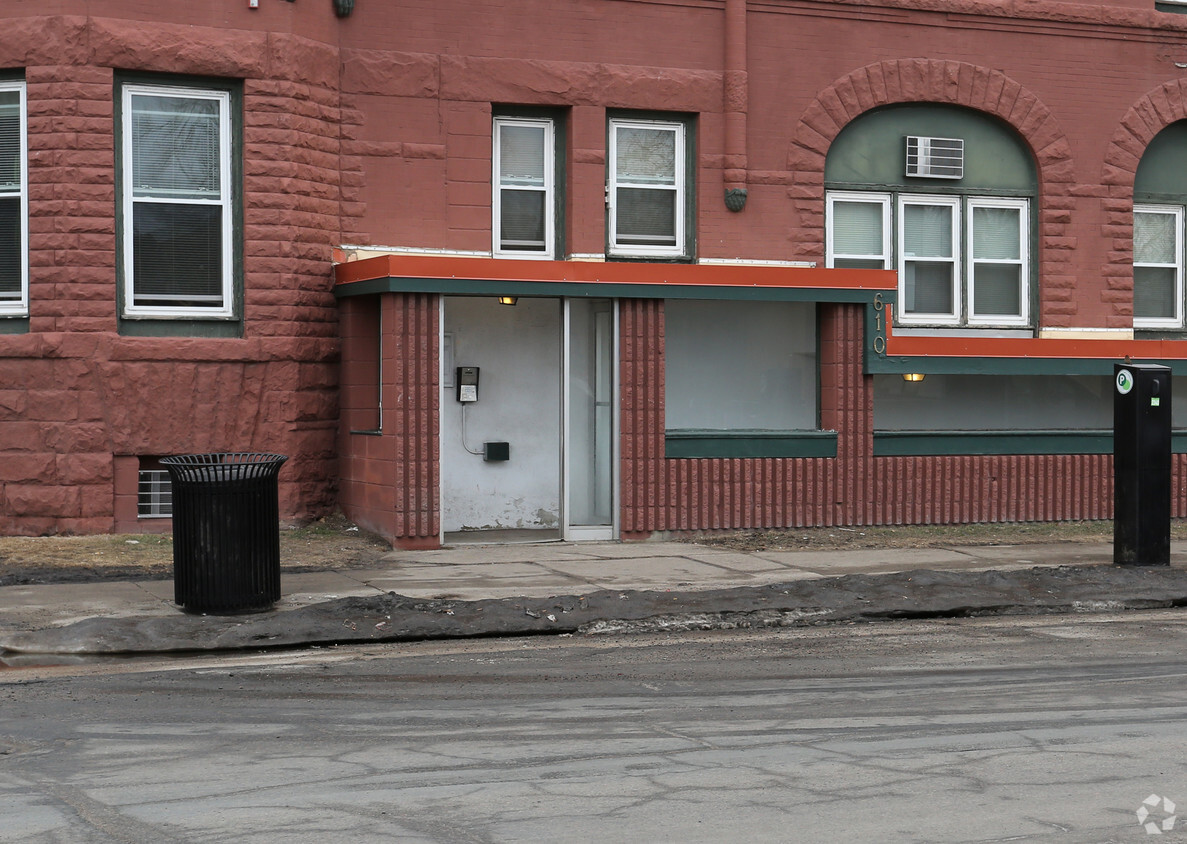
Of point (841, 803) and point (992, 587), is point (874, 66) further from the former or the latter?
point (841, 803)

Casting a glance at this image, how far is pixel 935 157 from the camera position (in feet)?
62.4

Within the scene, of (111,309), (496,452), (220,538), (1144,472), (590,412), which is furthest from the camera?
(590,412)

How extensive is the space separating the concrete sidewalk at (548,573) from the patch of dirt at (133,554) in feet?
1.27

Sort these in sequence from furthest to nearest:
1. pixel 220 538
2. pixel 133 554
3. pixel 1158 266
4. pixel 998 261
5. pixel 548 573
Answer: pixel 1158 266
pixel 998 261
pixel 133 554
pixel 548 573
pixel 220 538

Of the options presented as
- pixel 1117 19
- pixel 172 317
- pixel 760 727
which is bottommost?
pixel 760 727

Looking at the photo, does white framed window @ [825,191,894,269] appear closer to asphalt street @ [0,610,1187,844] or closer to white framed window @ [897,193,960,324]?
white framed window @ [897,193,960,324]

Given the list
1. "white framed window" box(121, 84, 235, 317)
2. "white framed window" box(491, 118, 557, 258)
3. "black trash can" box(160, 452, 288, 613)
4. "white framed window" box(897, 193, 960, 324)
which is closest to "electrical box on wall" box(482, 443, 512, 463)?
"white framed window" box(491, 118, 557, 258)

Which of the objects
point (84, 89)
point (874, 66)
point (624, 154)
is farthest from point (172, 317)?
point (874, 66)

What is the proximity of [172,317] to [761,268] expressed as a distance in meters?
6.61

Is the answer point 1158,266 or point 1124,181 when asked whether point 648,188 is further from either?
point 1158,266


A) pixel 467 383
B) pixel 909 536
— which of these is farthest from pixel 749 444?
pixel 467 383

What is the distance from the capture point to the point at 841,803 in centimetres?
599

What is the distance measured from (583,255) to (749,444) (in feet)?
10.6

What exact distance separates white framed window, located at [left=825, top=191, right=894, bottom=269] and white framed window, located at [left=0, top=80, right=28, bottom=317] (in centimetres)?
989
